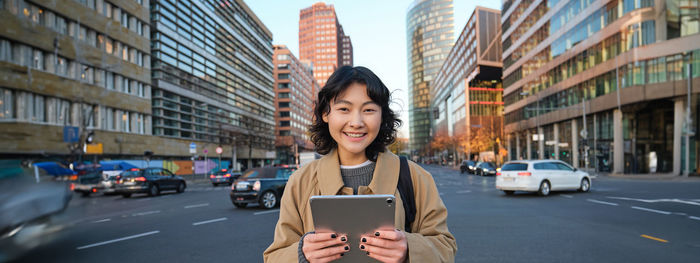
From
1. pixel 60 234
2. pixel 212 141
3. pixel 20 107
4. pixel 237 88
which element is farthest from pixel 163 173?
pixel 237 88

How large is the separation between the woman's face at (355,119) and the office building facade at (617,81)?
33108mm

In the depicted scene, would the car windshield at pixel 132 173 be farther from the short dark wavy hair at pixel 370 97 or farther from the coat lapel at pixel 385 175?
the coat lapel at pixel 385 175

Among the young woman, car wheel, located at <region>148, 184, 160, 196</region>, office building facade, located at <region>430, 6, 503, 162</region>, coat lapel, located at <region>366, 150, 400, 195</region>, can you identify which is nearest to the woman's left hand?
the young woman

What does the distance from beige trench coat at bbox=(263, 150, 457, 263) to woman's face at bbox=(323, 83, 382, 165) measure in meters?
0.13

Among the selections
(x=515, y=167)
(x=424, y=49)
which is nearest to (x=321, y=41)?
(x=424, y=49)

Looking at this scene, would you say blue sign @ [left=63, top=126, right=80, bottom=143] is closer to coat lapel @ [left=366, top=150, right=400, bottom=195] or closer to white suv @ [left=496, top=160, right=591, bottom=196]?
white suv @ [left=496, top=160, right=591, bottom=196]

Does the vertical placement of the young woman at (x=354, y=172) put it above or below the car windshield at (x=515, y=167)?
above

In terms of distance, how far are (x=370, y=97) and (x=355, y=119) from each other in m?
0.14

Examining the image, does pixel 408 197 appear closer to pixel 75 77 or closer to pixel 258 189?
pixel 258 189

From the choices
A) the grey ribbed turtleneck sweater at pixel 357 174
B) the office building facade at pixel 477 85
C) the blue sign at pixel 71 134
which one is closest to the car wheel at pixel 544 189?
the grey ribbed turtleneck sweater at pixel 357 174

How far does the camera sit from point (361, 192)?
1865 mm

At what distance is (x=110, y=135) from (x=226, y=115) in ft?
79.0

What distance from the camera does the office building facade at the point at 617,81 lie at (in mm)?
28859

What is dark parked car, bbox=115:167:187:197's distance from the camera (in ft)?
60.6
